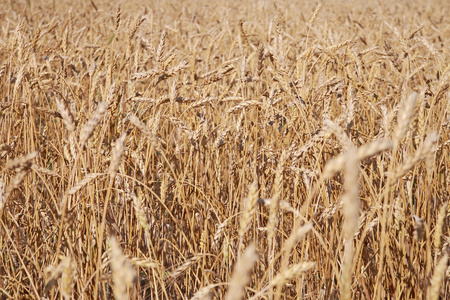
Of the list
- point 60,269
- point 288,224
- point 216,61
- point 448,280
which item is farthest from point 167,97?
point 216,61

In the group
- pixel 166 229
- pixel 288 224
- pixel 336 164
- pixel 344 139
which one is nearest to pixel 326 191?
pixel 288 224

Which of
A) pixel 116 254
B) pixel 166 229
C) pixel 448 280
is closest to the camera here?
pixel 116 254

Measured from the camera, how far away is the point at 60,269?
70 centimetres

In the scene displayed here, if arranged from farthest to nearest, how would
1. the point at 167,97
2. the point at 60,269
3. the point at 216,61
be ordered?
1. the point at 216,61
2. the point at 167,97
3. the point at 60,269

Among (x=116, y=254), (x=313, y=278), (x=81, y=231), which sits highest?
(x=116, y=254)

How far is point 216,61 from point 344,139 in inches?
110

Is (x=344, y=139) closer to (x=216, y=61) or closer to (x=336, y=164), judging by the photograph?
(x=336, y=164)

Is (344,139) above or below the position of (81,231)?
above

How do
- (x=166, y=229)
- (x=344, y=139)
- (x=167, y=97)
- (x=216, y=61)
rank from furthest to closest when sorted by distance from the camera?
(x=216, y=61), (x=166, y=229), (x=167, y=97), (x=344, y=139)

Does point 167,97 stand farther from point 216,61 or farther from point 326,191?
point 216,61

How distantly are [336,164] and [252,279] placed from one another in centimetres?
83

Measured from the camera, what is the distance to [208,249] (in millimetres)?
1377

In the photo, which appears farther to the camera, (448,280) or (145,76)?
(145,76)

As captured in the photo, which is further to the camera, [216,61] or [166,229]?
[216,61]
